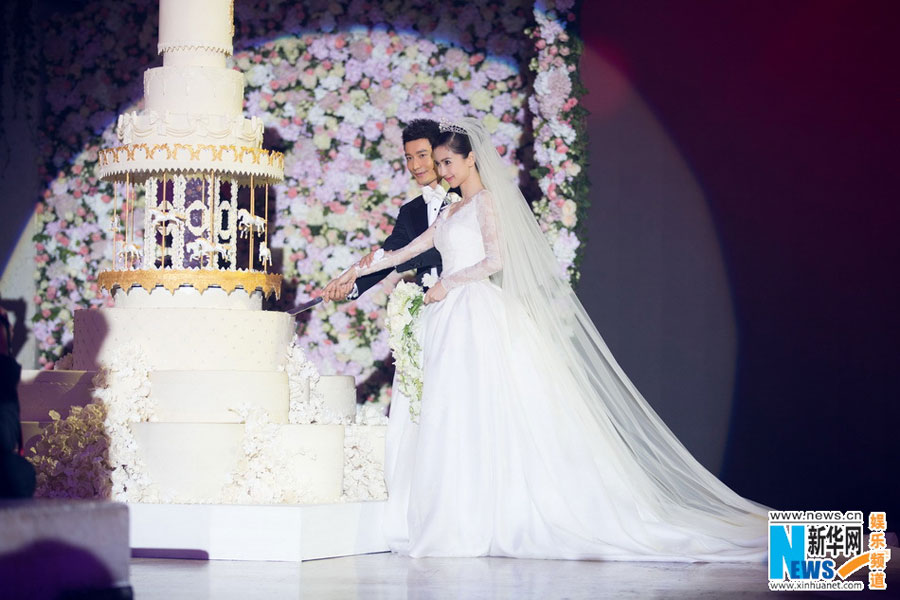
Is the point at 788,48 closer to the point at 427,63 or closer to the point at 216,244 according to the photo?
the point at 427,63

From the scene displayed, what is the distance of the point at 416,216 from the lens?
644 centimetres

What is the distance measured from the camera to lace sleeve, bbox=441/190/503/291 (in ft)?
17.5

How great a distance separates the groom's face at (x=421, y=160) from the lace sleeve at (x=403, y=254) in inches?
15.0

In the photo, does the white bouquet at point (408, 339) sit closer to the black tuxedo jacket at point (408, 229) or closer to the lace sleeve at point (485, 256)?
the lace sleeve at point (485, 256)

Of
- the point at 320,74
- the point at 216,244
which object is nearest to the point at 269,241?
the point at 320,74

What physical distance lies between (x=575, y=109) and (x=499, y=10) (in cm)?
130

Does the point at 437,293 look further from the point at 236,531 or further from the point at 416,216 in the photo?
the point at 236,531

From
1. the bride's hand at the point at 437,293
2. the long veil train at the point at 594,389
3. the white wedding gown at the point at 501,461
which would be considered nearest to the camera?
the white wedding gown at the point at 501,461

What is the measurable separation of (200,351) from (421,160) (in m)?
1.58

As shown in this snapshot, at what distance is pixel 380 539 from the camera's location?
543 centimetres

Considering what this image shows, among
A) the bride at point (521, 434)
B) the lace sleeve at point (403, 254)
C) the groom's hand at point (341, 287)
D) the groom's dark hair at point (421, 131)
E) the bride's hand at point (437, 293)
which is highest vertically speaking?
the groom's dark hair at point (421, 131)

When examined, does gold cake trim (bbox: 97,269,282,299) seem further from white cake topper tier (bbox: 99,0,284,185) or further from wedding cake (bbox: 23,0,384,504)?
white cake topper tier (bbox: 99,0,284,185)

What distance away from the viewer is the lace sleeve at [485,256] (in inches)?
210

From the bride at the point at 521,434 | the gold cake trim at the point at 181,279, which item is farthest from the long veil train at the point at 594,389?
the gold cake trim at the point at 181,279
